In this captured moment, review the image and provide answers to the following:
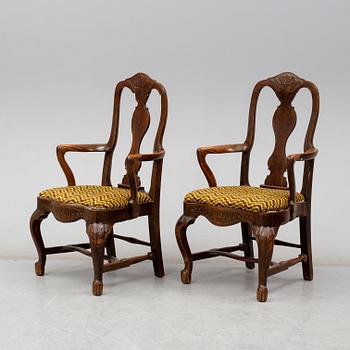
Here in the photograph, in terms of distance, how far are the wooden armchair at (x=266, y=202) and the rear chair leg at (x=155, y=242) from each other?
7.1 inches

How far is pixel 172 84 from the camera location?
5.54 m

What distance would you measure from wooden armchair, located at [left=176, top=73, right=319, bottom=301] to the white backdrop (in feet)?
2.60

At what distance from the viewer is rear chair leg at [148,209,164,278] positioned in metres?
4.55

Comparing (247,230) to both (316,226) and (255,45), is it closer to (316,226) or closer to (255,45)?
(316,226)

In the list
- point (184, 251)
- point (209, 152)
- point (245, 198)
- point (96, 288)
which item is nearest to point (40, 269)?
point (96, 288)

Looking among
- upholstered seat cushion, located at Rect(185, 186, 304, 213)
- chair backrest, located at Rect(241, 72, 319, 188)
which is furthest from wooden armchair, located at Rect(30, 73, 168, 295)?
chair backrest, located at Rect(241, 72, 319, 188)

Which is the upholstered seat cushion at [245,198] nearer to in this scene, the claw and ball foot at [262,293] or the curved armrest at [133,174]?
the curved armrest at [133,174]

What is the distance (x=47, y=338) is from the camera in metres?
3.50

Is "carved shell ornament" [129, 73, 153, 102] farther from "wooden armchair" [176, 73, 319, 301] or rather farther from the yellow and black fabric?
the yellow and black fabric

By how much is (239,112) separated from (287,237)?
0.94 meters

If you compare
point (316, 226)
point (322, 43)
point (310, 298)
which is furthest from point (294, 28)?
point (310, 298)

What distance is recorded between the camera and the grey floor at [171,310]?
137 inches

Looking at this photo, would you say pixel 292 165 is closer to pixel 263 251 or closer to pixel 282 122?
pixel 263 251

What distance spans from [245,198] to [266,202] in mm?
120
